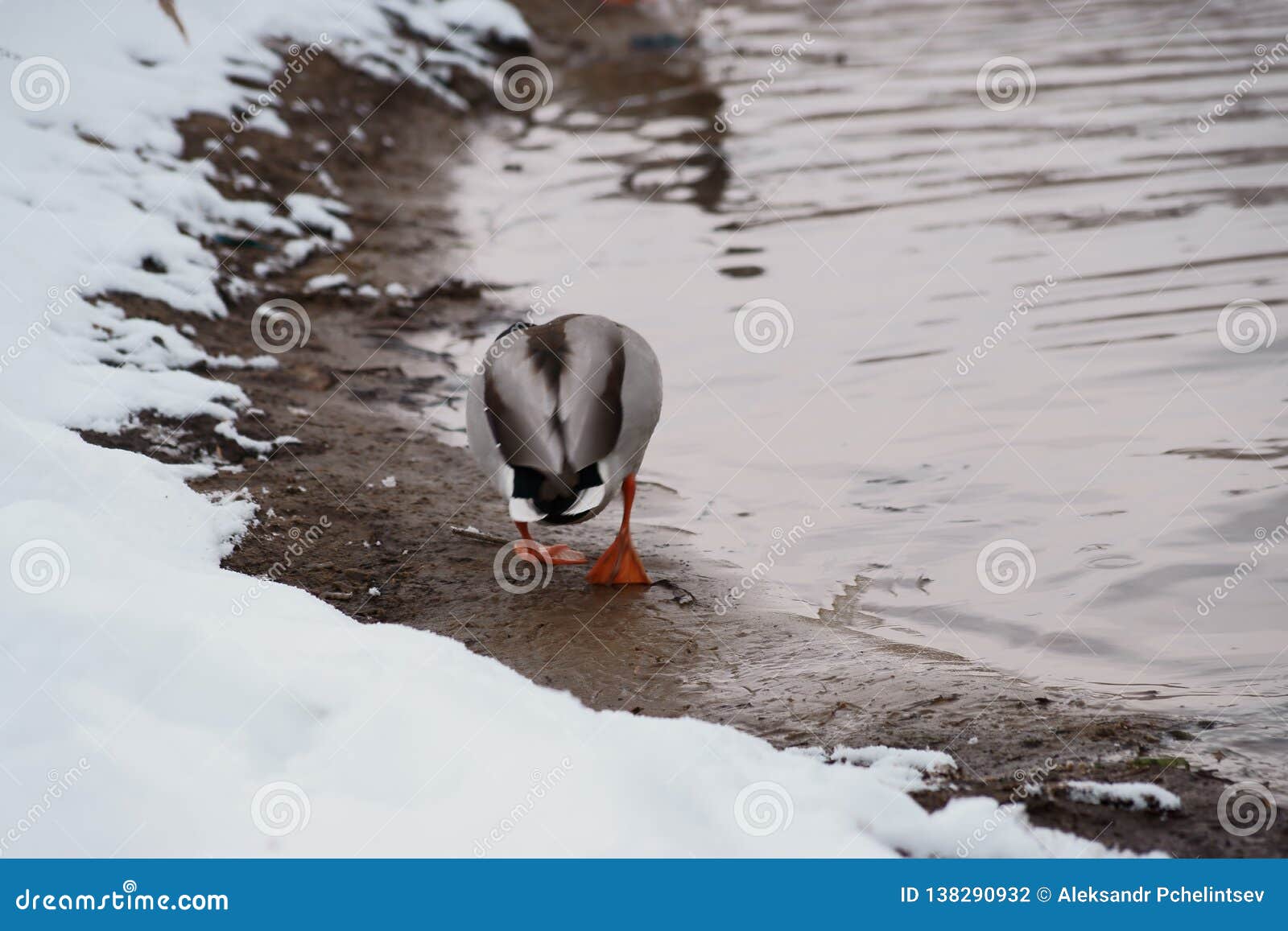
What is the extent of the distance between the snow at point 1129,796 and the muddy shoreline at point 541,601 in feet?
0.09

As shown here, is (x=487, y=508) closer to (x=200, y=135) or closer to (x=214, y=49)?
(x=200, y=135)

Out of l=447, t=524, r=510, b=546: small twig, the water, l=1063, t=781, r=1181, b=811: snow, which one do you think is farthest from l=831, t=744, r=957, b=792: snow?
l=447, t=524, r=510, b=546: small twig

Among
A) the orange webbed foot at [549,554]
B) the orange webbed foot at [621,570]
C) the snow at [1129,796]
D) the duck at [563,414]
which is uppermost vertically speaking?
the snow at [1129,796]

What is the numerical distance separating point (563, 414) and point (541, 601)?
0.80 m

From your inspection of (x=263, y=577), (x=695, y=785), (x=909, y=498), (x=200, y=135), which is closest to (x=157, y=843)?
(x=695, y=785)

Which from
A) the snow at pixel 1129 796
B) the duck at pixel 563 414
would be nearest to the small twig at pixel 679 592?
the duck at pixel 563 414

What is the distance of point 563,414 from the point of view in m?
3.77

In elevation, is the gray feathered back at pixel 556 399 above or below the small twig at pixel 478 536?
above

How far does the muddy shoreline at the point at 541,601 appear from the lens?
3096 millimetres

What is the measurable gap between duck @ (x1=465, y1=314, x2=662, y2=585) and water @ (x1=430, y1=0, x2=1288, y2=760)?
899mm

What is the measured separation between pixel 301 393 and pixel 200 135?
3.08 m

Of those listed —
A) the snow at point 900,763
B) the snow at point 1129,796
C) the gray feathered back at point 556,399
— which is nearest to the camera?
the snow at point 1129,796

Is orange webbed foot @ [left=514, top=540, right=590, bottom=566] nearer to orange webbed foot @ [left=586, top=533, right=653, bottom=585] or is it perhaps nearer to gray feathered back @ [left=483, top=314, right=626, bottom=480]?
orange webbed foot @ [left=586, top=533, right=653, bottom=585]

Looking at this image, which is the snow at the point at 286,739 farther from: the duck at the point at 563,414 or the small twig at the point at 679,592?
the small twig at the point at 679,592
